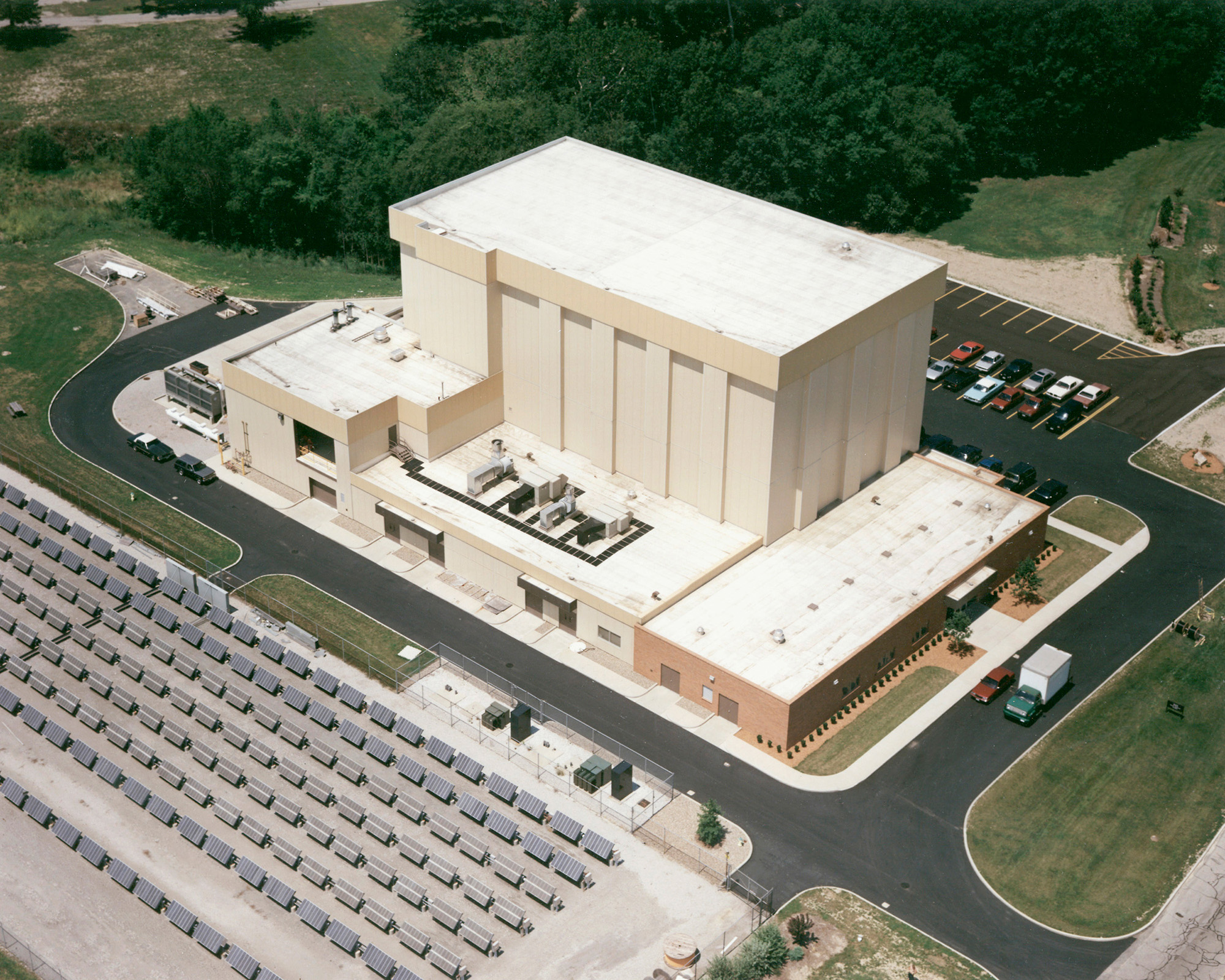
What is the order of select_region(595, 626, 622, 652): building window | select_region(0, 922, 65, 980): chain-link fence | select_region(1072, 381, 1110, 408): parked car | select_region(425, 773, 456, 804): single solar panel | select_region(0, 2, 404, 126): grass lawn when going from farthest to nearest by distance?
1. select_region(0, 2, 404, 126): grass lawn
2. select_region(1072, 381, 1110, 408): parked car
3. select_region(595, 626, 622, 652): building window
4. select_region(425, 773, 456, 804): single solar panel
5. select_region(0, 922, 65, 980): chain-link fence

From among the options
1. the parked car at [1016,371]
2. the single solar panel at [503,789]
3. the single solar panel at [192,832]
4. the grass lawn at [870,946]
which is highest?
the parked car at [1016,371]

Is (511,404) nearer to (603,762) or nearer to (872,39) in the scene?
(603,762)

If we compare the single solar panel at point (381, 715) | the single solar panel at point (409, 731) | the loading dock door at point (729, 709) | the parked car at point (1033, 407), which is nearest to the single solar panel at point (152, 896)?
the single solar panel at point (409, 731)

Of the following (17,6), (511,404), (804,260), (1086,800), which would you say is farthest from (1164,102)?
(17,6)

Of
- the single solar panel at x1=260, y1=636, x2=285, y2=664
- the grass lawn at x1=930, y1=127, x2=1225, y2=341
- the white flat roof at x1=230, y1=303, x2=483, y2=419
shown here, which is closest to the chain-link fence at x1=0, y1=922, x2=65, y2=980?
the single solar panel at x1=260, y1=636, x2=285, y2=664

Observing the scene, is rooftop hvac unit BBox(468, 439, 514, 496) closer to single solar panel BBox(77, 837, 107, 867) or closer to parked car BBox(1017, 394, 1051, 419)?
single solar panel BBox(77, 837, 107, 867)

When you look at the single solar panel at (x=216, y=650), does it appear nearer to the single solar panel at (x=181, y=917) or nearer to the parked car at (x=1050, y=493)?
the single solar panel at (x=181, y=917)
